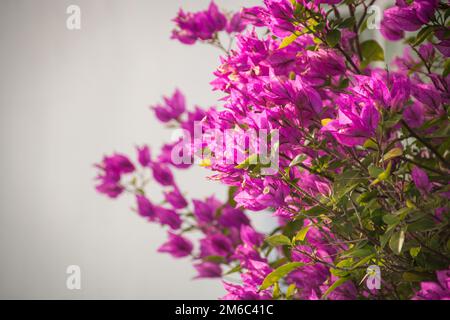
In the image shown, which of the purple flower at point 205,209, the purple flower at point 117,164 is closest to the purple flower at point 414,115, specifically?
the purple flower at point 205,209

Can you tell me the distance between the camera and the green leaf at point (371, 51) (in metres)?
0.85

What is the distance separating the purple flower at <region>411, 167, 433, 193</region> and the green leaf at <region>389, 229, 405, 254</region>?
0.20 ft

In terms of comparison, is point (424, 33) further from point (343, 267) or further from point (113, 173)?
point (113, 173)

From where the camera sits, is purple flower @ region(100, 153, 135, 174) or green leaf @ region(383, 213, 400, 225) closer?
green leaf @ region(383, 213, 400, 225)

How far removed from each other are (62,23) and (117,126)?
41 cm

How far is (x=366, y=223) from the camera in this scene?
64 cm

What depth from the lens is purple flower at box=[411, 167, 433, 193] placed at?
1.86 feet

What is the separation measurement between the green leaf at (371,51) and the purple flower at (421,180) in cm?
33

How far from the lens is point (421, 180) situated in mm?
567

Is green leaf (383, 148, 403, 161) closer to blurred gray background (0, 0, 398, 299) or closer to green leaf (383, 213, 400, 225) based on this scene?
green leaf (383, 213, 400, 225)

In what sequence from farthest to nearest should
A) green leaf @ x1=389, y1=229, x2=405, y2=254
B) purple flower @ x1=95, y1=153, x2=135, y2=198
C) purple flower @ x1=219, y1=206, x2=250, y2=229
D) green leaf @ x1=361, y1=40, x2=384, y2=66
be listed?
purple flower @ x1=95, y1=153, x2=135, y2=198
purple flower @ x1=219, y1=206, x2=250, y2=229
green leaf @ x1=361, y1=40, x2=384, y2=66
green leaf @ x1=389, y1=229, x2=405, y2=254

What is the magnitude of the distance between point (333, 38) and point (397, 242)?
0.24m

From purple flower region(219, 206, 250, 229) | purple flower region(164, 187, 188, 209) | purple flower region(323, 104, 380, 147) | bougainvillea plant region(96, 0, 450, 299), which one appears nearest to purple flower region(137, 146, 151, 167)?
purple flower region(164, 187, 188, 209)
